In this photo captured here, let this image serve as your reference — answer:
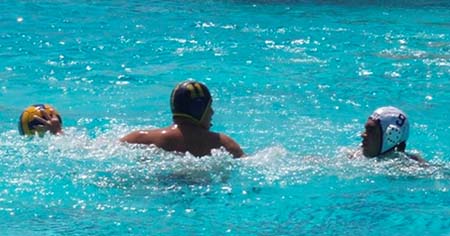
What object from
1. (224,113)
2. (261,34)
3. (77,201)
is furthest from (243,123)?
(261,34)

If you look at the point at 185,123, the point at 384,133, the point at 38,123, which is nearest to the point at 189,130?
the point at 185,123

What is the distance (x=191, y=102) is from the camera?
21.7 feet

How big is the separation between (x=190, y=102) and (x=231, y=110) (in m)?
2.85

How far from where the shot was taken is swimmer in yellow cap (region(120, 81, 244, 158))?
6.61m

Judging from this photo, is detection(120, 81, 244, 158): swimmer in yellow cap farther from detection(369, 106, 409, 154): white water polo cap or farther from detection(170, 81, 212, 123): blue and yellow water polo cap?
detection(369, 106, 409, 154): white water polo cap

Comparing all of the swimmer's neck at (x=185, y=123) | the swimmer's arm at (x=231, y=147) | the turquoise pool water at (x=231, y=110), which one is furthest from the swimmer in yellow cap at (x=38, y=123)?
the swimmer's arm at (x=231, y=147)

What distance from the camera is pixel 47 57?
39.2 feet

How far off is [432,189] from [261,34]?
722 centimetres

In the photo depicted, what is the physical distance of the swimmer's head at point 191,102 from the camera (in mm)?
6617

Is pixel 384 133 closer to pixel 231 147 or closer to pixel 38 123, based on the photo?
pixel 231 147

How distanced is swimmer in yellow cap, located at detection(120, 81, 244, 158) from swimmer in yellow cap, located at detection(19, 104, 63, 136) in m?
0.92

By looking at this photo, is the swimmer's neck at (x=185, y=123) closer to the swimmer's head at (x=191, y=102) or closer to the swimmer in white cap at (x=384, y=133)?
the swimmer's head at (x=191, y=102)

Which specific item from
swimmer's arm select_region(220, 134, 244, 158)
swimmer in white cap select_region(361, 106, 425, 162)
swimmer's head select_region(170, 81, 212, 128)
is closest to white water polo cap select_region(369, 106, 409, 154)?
swimmer in white cap select_region(361, 106, 425, 162)

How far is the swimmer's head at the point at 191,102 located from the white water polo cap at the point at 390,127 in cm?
131
